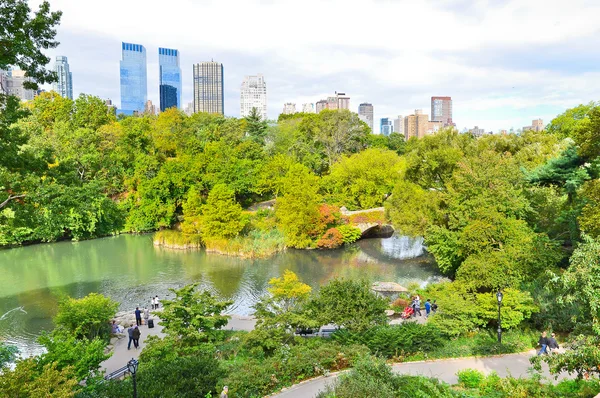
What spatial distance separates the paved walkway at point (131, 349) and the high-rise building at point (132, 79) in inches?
7540

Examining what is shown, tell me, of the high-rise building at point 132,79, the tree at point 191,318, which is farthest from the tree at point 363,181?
the high-rise building at point 132,79

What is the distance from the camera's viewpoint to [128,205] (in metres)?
32.6

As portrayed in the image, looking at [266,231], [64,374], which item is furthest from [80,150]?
[64,374]

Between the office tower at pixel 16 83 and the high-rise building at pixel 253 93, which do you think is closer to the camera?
the office tower at pixel 16 83

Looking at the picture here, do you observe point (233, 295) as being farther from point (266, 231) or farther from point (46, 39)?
point (46, 39)

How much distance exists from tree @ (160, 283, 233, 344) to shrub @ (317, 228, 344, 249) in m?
14.6

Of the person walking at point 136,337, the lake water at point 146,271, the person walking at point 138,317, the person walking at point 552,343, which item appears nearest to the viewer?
the person walking at point 552,343

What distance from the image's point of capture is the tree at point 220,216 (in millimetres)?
25578

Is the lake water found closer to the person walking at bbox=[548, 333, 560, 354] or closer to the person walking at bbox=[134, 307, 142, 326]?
the person walking at bbox=[134, 307, 142, 326]

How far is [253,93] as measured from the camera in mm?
151750

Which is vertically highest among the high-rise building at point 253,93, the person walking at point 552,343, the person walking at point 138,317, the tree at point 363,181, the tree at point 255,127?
the high-rise building at point 253,93

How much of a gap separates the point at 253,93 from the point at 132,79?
70.1 metres

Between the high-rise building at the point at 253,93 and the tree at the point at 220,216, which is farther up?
the high-rise building at the point at 253,93

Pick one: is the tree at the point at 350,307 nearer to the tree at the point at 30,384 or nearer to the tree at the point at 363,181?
the tree at the point at 30,384
